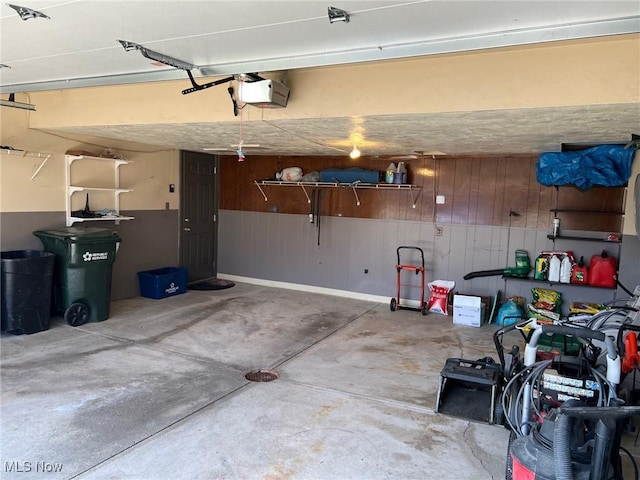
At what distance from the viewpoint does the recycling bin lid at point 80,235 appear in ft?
16.1

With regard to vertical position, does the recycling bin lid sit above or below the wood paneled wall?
below

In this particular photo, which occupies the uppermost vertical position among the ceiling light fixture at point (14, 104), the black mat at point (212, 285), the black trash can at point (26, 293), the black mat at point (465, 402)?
the ceiling light fixture at point (14, 104)

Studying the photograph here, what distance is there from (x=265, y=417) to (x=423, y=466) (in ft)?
3.60

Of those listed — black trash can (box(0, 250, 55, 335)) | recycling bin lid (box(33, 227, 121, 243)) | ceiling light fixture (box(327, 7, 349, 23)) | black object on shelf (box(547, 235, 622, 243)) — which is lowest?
black trash can (box(0, 250, 55, 335))

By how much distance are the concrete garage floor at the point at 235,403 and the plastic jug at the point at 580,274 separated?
119 cm

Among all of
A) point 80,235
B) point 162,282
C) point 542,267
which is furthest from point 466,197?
point 80,235

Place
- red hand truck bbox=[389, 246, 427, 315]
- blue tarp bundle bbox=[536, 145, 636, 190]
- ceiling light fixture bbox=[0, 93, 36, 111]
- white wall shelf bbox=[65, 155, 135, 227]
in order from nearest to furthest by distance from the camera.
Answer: ceiling light fixture bbox=[0, 93, 36, 111], blue tarp bundle bbox=[536, 145, 636, 190], white wall shelf bbox=[65, 155, 135, 227], red hand truck bbox=[389, 246, 427, 315]

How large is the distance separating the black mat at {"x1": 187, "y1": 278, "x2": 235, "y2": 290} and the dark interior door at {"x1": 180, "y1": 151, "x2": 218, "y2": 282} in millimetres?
207

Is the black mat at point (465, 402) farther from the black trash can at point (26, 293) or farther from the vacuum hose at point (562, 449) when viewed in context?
the black trash can at point (26, 293)

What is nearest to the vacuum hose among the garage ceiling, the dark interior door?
the garage ceiling

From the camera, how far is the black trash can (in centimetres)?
448

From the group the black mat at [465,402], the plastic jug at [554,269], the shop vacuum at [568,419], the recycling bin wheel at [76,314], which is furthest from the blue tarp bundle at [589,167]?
the recycling bin wheel at [76,314]

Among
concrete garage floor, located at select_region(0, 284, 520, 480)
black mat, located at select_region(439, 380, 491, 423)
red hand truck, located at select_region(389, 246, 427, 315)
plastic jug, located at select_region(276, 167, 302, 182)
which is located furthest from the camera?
plastic jug, located at select_region(276, 167, 302, 182)

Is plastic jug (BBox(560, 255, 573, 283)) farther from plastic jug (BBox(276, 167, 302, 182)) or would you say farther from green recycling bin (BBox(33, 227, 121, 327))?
green recycling bin (BBox(33, 227, 121, 327))
